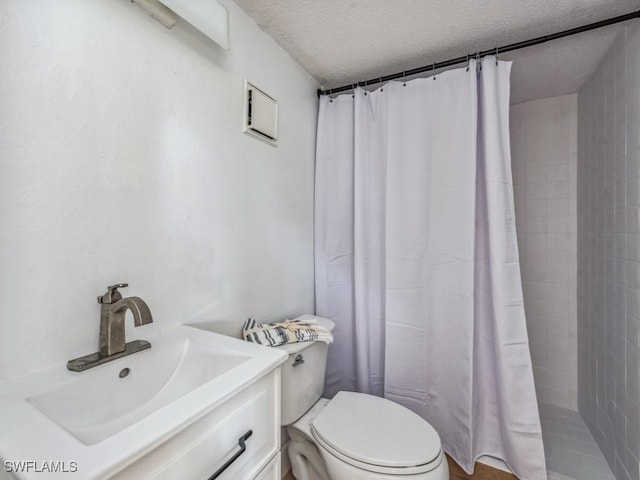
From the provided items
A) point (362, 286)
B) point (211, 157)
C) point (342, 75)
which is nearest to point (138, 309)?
point (211, 157)

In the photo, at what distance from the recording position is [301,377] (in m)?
1.29

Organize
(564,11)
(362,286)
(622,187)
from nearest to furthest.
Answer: (564,11) < (622,187) < (362,286)

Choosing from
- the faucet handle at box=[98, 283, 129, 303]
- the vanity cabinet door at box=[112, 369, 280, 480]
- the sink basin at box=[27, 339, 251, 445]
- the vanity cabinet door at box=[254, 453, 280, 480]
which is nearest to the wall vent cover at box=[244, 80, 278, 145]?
the faucet handle at box=[98, 283, 129, 303]

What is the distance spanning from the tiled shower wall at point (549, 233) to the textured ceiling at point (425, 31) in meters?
0.34

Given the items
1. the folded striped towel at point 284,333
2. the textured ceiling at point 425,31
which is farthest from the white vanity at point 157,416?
the textured ceiling at point 425,31

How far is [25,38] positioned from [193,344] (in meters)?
0.86

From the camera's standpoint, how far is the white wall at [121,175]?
0.69m

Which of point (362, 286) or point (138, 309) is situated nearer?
point (138, 309)

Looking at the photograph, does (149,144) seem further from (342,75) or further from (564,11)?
(564,11)

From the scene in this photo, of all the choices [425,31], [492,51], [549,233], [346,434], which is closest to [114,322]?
[346,434]

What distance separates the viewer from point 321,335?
1336 mm

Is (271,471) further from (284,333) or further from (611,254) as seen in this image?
(611,254)

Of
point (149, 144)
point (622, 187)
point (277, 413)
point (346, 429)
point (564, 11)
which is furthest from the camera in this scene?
point (622, 187)

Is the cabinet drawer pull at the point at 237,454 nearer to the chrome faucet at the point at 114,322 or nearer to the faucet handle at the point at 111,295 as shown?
the chrome faucet at the point at 114,322
